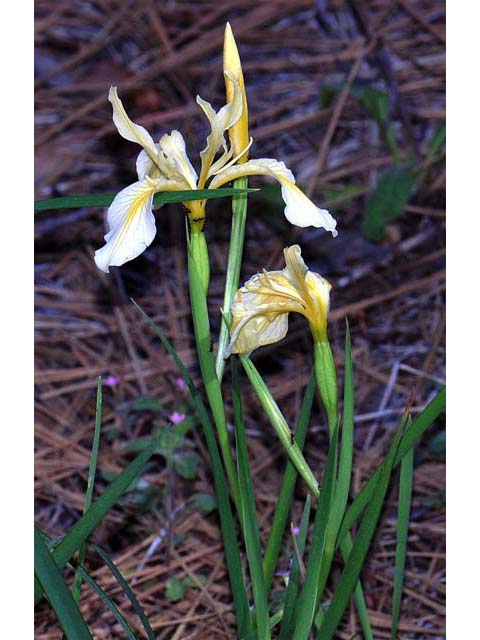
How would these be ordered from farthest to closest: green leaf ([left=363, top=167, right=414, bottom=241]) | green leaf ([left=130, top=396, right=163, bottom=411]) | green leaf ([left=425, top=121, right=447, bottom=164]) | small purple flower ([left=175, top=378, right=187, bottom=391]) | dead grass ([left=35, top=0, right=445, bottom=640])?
green leaf ([left=425, top=121, right=447, bottom=164])
green leaf ([left=363, top=167, right=414, bottom=241])
small purple flower ([left=175, top=378, right=187, bottom=391])
green leaf ([left=130, top=396, right=163, bottom=411])
dead grass ([left=35, top=0, right=445, bottom=640])

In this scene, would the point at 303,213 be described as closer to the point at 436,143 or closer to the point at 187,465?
the point at 187,465

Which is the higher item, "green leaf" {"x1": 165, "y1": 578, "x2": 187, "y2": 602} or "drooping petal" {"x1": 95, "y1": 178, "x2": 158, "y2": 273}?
"drooping petal" {"x1": 95, "y1": 178, "x2": 158, "y2": 273}

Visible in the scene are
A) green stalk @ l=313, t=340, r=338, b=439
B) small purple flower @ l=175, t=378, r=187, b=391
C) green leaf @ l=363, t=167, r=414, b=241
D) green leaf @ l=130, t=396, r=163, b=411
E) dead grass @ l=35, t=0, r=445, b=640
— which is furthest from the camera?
green leaf @ l=363, t=167, r=414, b=241

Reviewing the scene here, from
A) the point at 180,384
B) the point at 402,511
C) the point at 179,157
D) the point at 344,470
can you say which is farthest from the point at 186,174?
the point at 180,384

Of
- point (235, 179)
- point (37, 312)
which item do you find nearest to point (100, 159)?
point (37, 312)

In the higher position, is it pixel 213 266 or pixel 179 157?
pixel 179 157

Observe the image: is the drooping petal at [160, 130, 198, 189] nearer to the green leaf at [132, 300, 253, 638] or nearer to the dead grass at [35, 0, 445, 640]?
the green leaf at [132, 300, 253, 638]

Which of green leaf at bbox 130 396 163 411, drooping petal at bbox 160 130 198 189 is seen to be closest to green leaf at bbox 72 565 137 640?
drooping petal at bbox 160 130 198 189
